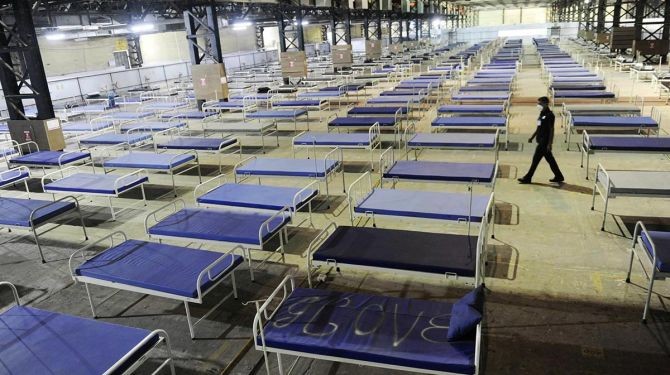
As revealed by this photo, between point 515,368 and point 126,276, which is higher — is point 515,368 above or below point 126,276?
below

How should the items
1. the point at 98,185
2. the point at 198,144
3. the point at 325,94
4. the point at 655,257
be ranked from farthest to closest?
A: the point at 325,94
the point at 198,144
the point at 98,185
the point at 655,257

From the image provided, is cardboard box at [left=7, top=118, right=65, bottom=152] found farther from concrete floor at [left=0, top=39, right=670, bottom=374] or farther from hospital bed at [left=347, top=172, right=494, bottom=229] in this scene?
hospital bed at [left=347, top=172, right=494, bottom=229]

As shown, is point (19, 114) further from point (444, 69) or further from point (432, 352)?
point (444, 69)

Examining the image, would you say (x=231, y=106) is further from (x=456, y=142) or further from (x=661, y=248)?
(x=661, y=248)

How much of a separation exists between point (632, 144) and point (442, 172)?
4822 millimetres

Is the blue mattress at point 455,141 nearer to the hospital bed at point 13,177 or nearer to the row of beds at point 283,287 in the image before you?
the row of beds at point 283,287

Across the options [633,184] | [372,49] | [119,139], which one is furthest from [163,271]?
[372,49]

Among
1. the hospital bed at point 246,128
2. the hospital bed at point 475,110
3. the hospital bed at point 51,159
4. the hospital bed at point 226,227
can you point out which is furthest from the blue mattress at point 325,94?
the hospital bed at point 226,227

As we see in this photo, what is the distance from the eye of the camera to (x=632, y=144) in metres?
10.9

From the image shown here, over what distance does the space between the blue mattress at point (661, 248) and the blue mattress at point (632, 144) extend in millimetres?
5092

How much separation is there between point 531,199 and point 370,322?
6463 mm

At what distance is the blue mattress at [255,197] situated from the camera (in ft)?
27.9

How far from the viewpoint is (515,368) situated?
5.12 metres

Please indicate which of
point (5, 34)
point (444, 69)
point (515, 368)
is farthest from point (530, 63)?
point (515, 368)
